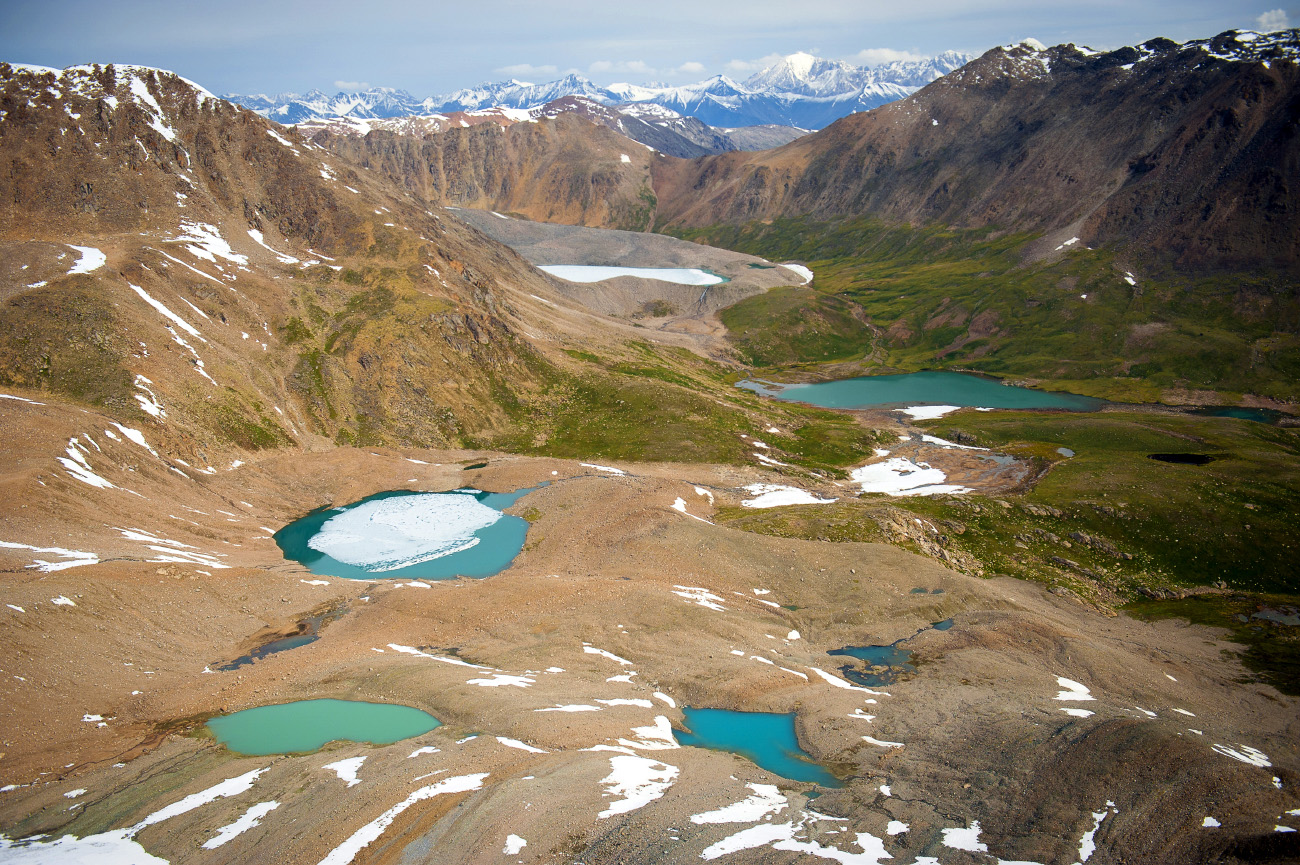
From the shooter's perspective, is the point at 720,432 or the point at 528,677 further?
the point at 720,432

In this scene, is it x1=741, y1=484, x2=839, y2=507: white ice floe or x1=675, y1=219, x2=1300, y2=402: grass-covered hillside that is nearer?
x1=741, y1=484, x2=839, y2=507: white ice floe

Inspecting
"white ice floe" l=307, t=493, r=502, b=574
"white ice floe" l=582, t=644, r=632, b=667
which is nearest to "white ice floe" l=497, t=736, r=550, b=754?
"white ice floe" l=582, t=644, r=632, b=667

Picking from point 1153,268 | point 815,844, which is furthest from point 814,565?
point 1153,268

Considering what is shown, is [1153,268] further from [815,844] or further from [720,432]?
[815,844]

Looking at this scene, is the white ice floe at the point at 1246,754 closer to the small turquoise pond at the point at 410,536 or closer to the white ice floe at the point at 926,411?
the small turquoise pond at the point at 410,536

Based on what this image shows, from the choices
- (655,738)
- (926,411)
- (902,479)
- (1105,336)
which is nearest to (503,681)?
(655,738)

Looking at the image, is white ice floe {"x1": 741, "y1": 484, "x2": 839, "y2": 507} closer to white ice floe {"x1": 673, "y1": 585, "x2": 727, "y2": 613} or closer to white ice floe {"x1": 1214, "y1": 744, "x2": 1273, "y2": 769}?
white ice floe {"x1": 673, "y1": 585, "x2": 727, "y2": 613}
